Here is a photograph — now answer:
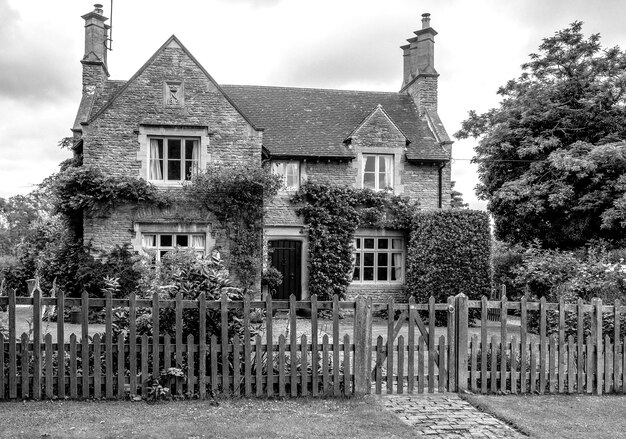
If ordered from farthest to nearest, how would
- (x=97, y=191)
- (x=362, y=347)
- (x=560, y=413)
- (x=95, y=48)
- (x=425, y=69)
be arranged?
(x=425, y=69), (x=95, y=48), (x=97, y=191), (x=362, y=347), (x=560, y=413)

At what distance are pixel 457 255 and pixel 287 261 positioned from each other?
229 inches

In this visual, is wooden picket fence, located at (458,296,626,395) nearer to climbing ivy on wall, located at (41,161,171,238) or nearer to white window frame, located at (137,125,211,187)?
white window frame, located at (137,125,211,187)

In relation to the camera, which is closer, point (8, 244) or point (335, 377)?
point (335, 377)

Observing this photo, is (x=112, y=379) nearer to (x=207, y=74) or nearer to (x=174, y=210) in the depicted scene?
(x=174, y=210)

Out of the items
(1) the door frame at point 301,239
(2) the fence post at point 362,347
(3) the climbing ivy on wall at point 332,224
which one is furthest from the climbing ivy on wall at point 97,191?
(2) the fence post at point 362,347

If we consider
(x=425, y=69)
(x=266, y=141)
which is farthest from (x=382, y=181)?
(x=425, y=69)

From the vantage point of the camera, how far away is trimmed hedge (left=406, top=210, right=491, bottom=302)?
66.5 feet

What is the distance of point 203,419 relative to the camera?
7457 millimetres

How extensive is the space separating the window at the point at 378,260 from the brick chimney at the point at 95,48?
36.3ft

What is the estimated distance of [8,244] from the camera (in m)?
53.3

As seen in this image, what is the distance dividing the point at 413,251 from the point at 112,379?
14681mm

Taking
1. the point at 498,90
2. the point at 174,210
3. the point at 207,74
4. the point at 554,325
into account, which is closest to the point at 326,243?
the point at 174,210

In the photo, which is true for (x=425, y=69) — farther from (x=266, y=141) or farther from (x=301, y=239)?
(x=301, y=239)

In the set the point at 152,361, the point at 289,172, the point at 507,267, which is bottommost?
the point at 152,361
